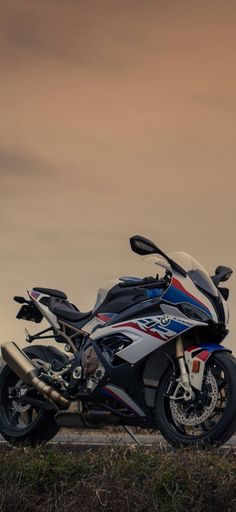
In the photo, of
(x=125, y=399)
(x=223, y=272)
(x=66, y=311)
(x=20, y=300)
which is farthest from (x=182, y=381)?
(x=20, y=300)

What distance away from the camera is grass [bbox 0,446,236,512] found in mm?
6031

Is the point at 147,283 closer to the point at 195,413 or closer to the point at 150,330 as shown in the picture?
the point at 150,330

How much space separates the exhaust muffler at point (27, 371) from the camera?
8.47 meters

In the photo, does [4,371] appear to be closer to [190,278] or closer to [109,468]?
[190,278]

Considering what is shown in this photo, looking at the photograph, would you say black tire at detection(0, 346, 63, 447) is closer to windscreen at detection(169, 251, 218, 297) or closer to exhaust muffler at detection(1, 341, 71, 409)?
exhaust muffler at detection(1, 341, 71, 409)

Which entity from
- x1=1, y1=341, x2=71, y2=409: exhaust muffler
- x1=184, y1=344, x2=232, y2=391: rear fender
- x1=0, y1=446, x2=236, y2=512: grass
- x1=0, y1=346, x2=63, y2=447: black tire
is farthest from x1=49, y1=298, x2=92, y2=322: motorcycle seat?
Result: x1=0, y1=446, x2=236, y2=512: grass

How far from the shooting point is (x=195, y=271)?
806cm

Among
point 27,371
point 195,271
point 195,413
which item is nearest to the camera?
point 195,413

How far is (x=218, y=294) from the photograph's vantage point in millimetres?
7926

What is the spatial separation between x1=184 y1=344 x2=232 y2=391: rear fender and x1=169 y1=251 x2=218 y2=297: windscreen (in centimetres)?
47

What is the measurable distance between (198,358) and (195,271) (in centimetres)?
83

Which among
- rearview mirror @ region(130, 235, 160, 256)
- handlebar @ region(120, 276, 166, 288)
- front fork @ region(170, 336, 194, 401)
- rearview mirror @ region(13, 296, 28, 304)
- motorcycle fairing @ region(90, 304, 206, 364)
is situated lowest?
front fork @ region(170, 336, 194, 401)

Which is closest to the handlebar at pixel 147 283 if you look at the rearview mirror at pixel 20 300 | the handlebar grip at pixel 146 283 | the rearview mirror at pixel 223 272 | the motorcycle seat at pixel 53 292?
the handlebar grip at pixel 146 283

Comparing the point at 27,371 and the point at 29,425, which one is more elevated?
the point at 27,371
